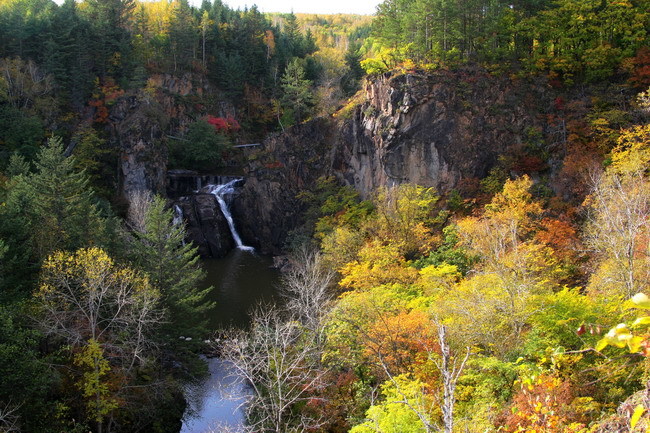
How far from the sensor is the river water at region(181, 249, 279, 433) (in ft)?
72.4

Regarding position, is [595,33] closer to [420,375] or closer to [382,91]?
[382,91]

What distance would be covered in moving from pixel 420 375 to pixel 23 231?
61.9ft

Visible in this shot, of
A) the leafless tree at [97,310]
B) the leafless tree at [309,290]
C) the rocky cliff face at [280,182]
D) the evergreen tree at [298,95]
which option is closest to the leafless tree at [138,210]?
the rocky cliff face at [280,182]

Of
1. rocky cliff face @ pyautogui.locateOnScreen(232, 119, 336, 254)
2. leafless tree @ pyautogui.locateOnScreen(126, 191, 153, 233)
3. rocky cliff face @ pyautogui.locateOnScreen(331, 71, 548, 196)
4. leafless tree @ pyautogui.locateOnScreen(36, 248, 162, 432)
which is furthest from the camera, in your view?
rocky cliff face @ pyautogui.locateOnScreen(232, 119, 336, 254)

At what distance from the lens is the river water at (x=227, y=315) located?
72.4 ft

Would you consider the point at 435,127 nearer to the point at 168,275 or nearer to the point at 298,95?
the point at 298,95

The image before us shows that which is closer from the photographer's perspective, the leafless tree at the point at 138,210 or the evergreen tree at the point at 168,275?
the evergreen tree at the point at 168,275

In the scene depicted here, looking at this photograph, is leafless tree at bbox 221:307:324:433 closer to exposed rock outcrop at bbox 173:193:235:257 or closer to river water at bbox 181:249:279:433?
river water at bbox 181:249:279:433

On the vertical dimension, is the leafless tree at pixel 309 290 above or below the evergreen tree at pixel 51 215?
below

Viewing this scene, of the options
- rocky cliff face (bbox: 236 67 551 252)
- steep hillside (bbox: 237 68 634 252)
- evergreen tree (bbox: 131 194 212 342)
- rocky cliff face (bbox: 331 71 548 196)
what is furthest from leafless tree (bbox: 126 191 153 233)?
rocky cliff face (bbox: 331 71 548 196)

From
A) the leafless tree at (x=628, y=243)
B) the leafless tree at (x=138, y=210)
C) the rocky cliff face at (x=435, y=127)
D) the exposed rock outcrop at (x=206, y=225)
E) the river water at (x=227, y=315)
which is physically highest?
the rocky cliff face at (x=435, y=127)

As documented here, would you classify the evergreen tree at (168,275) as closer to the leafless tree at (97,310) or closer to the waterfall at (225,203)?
the leafless tree at (97,310)

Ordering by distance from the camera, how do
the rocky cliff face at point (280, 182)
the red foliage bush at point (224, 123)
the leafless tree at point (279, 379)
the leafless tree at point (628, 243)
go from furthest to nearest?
1. the red foliage bush at point (224, 123)
2. the rocky cliff face at point (280, 182)
3. the leafless tree at point (628, 243)
4. the leafless tree at point (279, 379)

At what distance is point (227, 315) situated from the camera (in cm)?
3200
